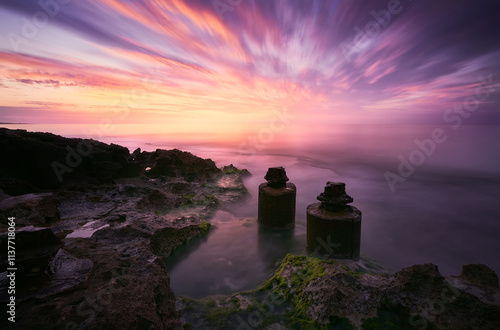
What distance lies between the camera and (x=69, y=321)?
7.93 feet

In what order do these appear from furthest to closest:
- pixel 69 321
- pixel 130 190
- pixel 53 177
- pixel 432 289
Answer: pixel 130 190 → pixel 53 177 → pixel 432 289 → pixel 69 321

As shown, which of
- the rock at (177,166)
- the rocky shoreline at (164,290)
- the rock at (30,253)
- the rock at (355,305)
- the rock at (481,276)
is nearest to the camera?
the rocky shoreline at (164,290)

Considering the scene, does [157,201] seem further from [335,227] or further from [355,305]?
[355,305]

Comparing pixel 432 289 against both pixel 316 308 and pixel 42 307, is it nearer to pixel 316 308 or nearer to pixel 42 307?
pixel 316 308

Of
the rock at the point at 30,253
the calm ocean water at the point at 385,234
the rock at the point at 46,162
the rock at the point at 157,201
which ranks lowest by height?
the calm ocean water at the point at 385,234

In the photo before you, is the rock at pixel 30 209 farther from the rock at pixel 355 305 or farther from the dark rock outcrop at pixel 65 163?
the rock at pixel 355 305

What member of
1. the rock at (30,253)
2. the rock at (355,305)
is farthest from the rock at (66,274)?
the rock at (355,305)

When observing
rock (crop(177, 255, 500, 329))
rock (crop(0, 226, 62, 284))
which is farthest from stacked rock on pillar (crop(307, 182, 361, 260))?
rock (crop(0, 226, 62, 284))

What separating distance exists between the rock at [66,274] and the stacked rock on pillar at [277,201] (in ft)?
15.5

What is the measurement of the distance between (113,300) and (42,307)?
0.68 m

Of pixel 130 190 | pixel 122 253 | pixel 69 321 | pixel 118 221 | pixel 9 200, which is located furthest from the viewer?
pixel 130 190

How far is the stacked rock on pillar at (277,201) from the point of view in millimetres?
7004

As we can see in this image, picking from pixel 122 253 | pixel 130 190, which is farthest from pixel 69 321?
pixel 130 190

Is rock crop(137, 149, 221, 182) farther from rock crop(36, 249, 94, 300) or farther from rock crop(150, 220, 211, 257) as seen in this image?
rock crop(36, 249, 94, 300)
